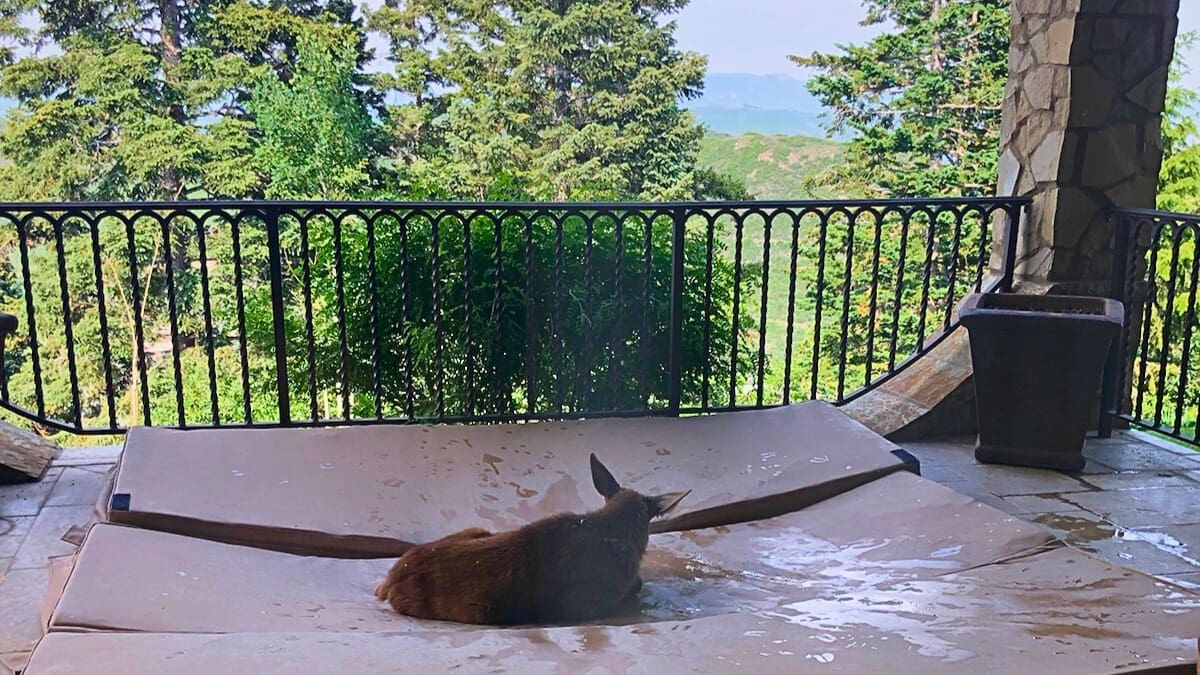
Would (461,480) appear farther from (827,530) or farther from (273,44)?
(273,44)

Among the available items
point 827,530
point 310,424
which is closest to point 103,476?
point 310,424

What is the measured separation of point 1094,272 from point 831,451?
1782 millimetres

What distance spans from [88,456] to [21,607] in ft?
4.41

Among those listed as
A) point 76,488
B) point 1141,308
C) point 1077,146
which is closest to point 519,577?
point 76,488

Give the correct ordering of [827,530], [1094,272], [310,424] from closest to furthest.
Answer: [827,530] < [310,424] < [1094,272]

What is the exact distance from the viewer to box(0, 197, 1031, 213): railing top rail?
321cm

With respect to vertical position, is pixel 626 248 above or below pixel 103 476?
above

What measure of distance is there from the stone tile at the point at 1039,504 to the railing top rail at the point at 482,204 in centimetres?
127

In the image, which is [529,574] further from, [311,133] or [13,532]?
[311,133]

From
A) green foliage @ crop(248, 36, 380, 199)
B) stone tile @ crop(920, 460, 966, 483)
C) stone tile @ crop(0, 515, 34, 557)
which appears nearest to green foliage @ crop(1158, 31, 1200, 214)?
stone tile @ crop(920, 460, 966, 483)

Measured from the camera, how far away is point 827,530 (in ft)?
8.57

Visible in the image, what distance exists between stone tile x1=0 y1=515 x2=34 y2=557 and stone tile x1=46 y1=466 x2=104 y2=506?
15cm

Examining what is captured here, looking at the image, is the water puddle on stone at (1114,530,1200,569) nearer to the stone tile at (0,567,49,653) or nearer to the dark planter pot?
the dark planter pot

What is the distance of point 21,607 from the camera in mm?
2270
